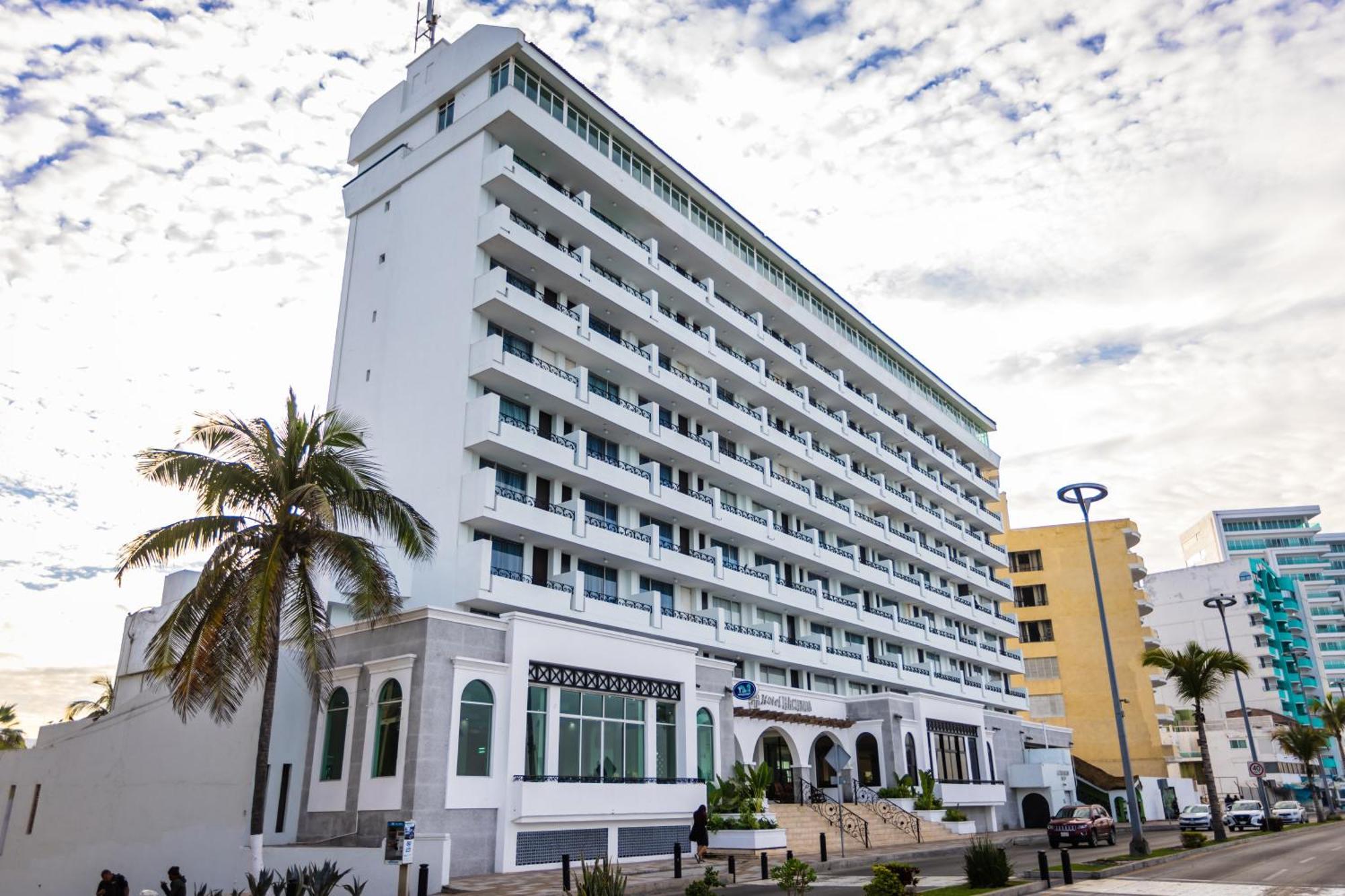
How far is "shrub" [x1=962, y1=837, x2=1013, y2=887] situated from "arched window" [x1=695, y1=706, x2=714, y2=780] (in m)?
14.1

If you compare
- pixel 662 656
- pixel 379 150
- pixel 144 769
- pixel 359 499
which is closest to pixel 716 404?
pixel 662 656

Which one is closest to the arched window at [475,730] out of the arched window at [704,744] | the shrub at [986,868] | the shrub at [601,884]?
the arched window at [704,744]

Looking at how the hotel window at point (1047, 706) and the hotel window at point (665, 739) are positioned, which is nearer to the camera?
the hotel window at point (665, 739)

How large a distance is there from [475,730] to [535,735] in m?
2.00

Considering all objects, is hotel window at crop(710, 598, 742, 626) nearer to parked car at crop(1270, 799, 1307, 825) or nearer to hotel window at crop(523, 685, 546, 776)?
hotel window at crop(523, 685, 546, 776)

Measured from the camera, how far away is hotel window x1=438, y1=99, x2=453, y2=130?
40812 mm

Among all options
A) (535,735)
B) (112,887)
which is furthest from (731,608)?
(112,887)

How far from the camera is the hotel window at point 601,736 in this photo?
93.6 ft

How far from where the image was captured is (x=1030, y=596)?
84000mm

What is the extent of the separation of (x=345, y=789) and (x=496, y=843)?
15.0ft

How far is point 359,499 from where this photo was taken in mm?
24234

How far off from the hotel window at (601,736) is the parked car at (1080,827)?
17.2m

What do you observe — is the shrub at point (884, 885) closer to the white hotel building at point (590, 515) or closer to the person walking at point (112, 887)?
the white hotel building at point (590, 515)

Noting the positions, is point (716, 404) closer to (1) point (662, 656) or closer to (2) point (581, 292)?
(2) point (581, 292)
